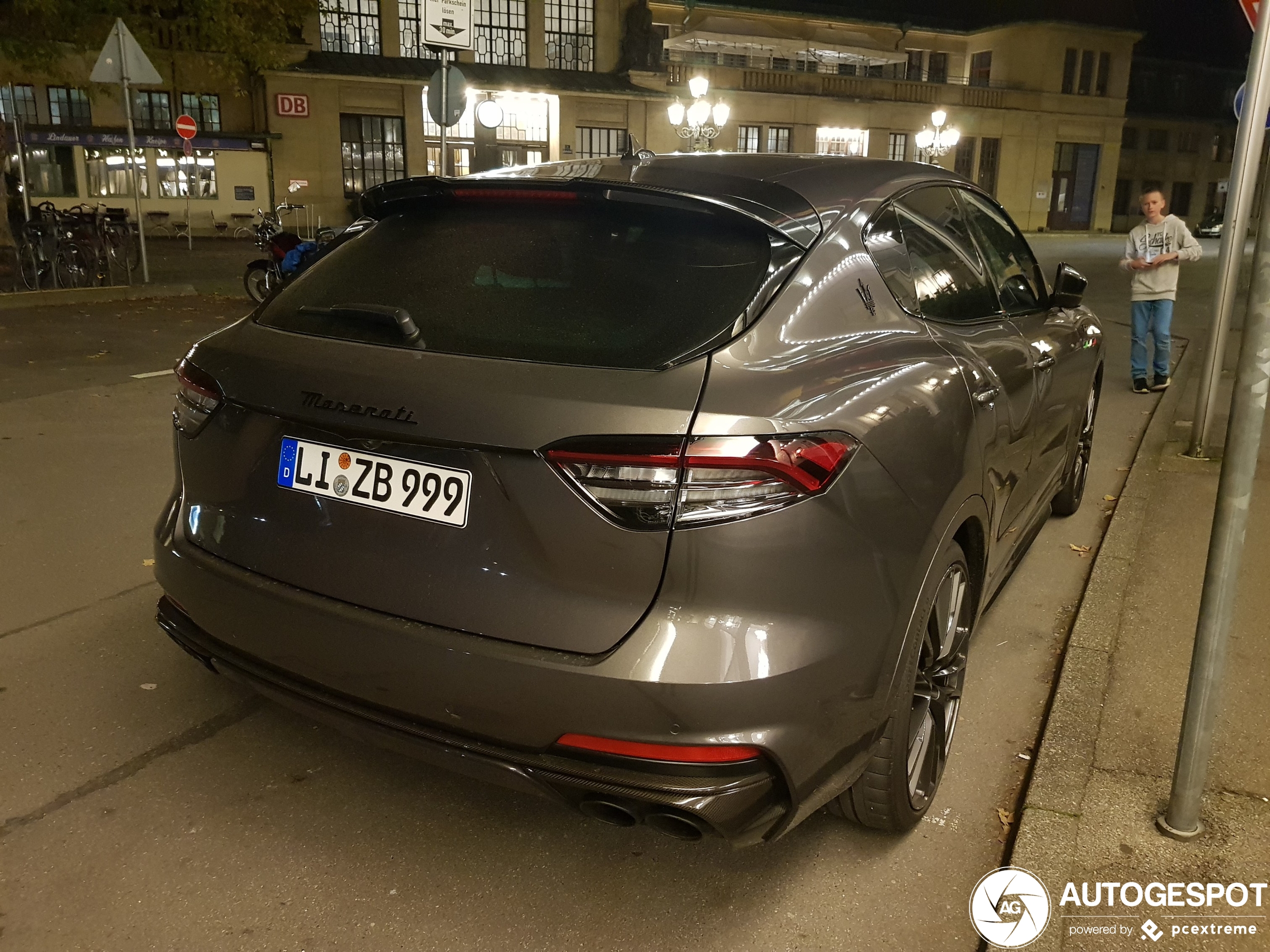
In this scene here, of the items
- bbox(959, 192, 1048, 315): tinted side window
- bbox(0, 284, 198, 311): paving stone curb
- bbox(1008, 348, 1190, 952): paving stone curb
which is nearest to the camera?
bbox(1008, 348, 1190, 952): paving stone curb

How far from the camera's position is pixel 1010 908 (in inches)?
100

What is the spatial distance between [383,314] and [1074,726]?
96.6 inches

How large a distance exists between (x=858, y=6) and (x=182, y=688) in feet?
175

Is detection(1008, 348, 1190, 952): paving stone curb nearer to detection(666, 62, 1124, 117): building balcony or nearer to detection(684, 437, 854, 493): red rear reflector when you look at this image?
detection(684, 437, 854, 493): red rear reflector

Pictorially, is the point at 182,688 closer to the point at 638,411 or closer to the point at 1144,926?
the point at 638,411

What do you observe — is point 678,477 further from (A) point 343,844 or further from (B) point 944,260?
(B) point 944,260

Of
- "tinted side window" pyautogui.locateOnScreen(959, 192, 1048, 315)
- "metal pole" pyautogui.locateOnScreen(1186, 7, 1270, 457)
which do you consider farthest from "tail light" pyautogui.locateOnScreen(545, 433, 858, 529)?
"metal pole" pyautogui.locateOnScreen(1186, 7, 1270, 457)

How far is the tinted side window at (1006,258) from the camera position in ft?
12.4

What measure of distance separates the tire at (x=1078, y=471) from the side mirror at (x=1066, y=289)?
878 mm

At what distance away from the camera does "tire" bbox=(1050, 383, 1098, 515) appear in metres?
5.29

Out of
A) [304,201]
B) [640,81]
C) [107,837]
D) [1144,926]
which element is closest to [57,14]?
[107,837]

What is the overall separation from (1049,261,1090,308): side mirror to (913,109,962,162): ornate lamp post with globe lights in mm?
34894

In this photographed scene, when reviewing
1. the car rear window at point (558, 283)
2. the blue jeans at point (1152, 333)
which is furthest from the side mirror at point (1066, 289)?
the blue jeans at point (1152, 333)

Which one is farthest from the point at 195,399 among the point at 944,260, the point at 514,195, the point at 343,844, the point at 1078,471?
the point at 1078,471
